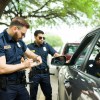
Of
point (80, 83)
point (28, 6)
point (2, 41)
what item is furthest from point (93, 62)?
Result: point (28, 6)

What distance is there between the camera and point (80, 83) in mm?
3322

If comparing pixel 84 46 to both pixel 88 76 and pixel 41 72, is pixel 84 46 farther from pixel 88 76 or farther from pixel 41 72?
pixel 41 72

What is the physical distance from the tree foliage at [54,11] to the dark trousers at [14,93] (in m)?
17.7

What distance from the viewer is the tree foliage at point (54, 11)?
23.1 meters

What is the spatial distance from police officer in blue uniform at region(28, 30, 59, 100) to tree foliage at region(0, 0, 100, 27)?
50.2 ft

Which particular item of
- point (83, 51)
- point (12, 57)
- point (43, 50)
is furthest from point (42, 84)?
point (83, 51)

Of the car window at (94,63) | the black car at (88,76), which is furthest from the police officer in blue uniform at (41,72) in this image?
the car window at (94,63)

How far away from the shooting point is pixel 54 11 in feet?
87.7

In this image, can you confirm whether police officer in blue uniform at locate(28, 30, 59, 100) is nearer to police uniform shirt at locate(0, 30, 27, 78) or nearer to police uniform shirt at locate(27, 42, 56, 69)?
police uniform shirt at locate(27, 42, 56, 69)

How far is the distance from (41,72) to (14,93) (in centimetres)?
231

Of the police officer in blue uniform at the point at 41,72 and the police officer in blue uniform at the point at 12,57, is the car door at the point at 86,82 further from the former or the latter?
the police officer in blue uniform at the point at 41,72

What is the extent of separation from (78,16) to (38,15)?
2774mm

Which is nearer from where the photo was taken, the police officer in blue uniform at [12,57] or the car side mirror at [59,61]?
the police officer in blue uniform at [12,57]

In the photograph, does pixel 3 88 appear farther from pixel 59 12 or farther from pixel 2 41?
pixel 59 12
